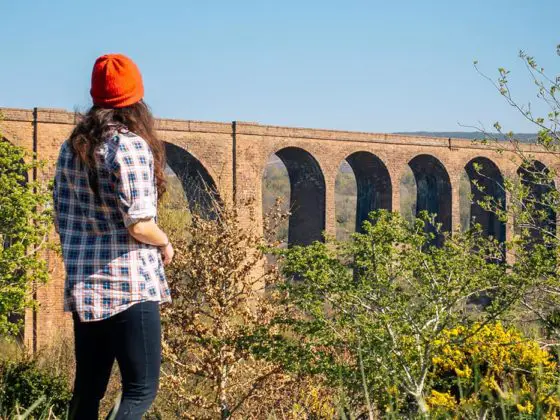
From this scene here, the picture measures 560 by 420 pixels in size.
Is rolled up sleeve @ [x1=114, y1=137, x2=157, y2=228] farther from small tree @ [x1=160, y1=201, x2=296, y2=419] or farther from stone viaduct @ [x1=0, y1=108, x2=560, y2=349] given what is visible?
stone viaduct @ [x1=0, y1=108, x2=560, y2=349]

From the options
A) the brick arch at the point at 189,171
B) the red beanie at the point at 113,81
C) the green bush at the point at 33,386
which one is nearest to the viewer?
the red beanie at the point at 113,81

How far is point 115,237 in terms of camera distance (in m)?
2.46

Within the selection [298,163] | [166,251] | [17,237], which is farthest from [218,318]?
[298,163]

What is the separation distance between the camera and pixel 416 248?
28.0 ft

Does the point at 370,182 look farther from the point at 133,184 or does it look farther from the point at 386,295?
the point at 133,184

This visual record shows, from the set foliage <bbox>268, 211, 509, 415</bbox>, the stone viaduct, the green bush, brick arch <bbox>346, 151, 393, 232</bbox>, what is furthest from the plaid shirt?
brick arch <bbox>346, 151, 393, 232</bbox>

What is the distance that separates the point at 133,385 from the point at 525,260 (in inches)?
267

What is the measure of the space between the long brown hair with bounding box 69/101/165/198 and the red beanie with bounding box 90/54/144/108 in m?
0.02

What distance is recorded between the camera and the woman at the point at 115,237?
2408 millimetres

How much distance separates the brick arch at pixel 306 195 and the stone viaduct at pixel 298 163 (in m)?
0.03

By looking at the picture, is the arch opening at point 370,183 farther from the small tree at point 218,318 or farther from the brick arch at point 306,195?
the small tree at point 218,318

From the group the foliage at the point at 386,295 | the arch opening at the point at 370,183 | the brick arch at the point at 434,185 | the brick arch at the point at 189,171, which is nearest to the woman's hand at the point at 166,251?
the foliage at the point at 386,295

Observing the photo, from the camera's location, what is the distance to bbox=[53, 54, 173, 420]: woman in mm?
2408

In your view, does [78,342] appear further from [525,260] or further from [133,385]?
[525,260]
